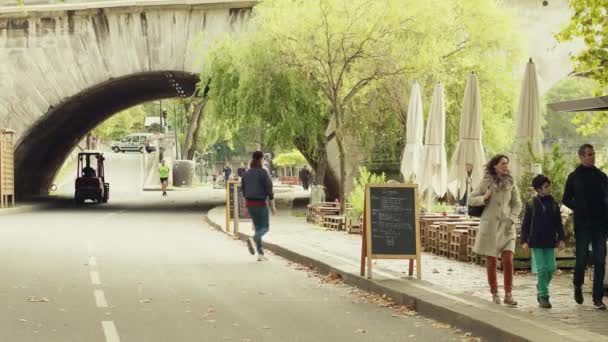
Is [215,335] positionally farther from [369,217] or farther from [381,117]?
[381,117]

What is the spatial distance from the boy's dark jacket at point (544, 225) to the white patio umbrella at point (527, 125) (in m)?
4.89

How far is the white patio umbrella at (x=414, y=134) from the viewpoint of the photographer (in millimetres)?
21969

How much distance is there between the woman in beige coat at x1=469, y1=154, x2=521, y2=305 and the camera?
10.9 meters

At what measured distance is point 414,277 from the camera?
13.3m

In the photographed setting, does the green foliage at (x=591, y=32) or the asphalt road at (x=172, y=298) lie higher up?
the green foliage at (x=591, y=32)

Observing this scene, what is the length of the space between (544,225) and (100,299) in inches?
199

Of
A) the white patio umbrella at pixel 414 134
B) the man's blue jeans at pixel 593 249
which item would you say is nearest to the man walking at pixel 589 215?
the man's blue jeans at pixel 593 249

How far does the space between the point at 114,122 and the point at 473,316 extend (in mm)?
83537

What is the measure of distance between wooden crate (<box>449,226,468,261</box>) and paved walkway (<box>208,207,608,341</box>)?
0.57ft

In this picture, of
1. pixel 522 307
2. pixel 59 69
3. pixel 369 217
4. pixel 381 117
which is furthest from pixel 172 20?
pixel 522 307

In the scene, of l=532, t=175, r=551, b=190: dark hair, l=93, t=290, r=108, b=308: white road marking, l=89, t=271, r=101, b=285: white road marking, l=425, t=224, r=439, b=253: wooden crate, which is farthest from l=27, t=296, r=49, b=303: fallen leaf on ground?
l=425, t=224, r=439, b=253: wooden crate

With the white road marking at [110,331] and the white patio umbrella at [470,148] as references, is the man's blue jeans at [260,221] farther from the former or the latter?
the white road marking at [110,331]

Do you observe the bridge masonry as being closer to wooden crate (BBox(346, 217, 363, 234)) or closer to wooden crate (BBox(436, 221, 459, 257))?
wooden crate (BBox(346, 217, 363, 234))

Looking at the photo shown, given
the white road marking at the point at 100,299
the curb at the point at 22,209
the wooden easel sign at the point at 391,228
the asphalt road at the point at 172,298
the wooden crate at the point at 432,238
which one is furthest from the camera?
the curb at the point at 22,209
